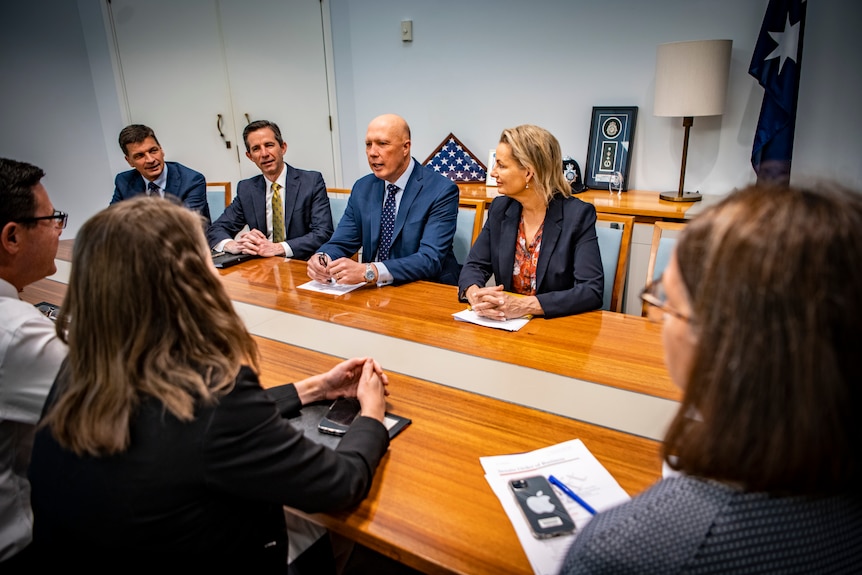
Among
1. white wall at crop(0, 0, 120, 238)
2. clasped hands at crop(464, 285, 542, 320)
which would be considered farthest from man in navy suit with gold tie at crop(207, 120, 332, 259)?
white wall at crop(0, 0, 120, 238)

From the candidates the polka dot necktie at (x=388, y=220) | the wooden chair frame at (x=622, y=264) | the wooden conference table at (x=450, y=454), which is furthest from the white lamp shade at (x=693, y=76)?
the wooden conference table at (x=450, y=454)

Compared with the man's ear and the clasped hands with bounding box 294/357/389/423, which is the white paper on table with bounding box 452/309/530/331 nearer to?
the clasped hands with bounding box 294/357/389/423

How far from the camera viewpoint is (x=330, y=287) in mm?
2100

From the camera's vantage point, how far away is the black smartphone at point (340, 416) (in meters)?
1.12

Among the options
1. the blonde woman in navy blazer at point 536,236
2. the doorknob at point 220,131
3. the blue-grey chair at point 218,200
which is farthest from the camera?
the doorknob at point 220,131

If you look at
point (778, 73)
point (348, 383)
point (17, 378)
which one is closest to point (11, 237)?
point (17, 378)

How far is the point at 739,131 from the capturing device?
310 cm

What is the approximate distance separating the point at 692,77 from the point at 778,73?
0.44 meters

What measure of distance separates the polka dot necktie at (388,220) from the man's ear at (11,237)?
4.96 ft

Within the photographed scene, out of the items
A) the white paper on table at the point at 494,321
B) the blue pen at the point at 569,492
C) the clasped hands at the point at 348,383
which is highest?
the clasped hands at the point at 348,383

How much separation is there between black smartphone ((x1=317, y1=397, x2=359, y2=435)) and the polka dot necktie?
4.65 ft

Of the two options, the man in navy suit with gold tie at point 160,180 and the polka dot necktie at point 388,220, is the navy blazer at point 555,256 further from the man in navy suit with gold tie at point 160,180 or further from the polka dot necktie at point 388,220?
the man in navy suit with gold tie at point 160,180

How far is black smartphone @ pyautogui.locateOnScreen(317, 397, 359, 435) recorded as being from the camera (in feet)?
3.66

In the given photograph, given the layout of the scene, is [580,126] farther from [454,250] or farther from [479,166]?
[454,250]
